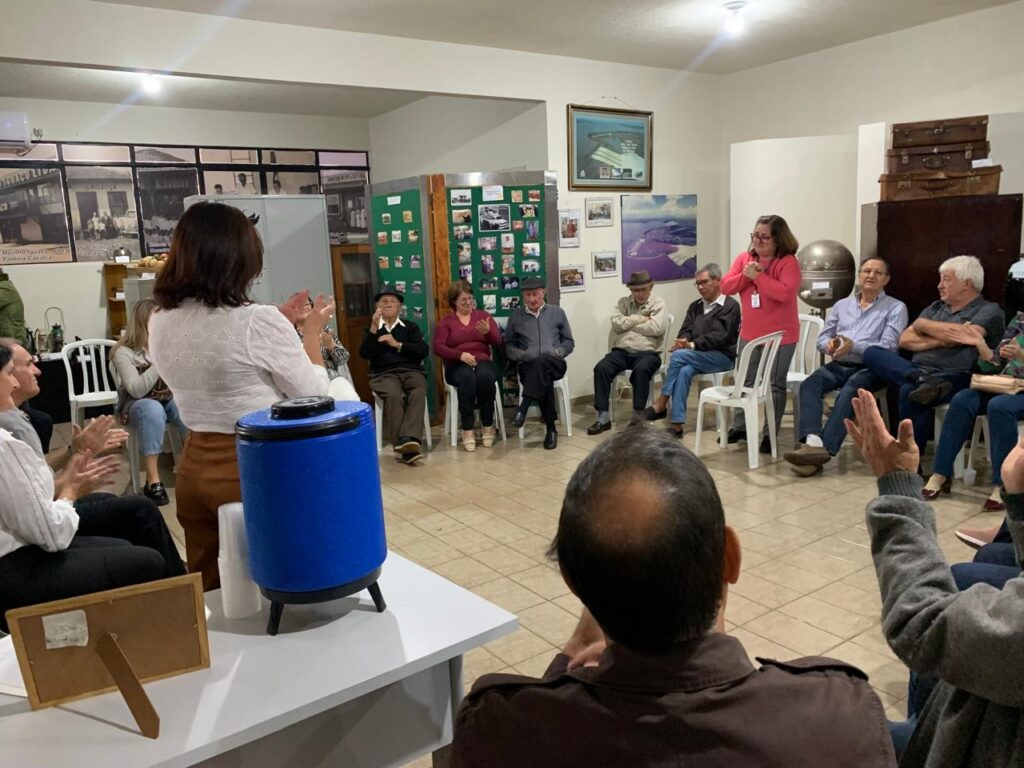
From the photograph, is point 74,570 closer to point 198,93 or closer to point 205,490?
point 205,490

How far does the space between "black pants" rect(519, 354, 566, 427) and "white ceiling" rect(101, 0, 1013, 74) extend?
2.21 meters

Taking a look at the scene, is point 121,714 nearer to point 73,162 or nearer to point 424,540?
point 424,540

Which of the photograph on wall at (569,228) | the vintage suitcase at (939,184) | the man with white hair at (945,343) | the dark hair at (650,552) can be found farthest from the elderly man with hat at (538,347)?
the dark hair at (650,552)

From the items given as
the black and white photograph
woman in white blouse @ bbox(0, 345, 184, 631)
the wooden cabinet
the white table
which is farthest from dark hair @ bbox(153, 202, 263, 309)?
the wooden cabinet

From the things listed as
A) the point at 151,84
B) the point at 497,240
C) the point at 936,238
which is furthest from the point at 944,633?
the point at 151,84

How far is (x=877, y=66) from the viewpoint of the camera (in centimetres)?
576

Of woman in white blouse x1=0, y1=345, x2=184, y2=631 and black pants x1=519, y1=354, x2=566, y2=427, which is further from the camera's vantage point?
black pants x1=519, y1=354, x2=566, y2=427

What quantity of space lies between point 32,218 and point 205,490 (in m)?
6.48

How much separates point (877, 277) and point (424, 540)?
Answer: 3140mm

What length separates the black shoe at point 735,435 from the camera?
16.8ft

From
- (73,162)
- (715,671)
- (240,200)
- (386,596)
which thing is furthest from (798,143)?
(73,162)

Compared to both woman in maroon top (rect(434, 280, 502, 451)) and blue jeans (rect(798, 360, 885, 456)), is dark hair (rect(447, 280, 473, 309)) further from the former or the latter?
blue jeans (rect(798, 360, 885, 456))

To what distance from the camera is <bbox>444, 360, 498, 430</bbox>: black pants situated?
210 inches

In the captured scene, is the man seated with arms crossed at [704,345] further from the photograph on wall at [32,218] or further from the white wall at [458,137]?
the photograph on wall at [32,218]
